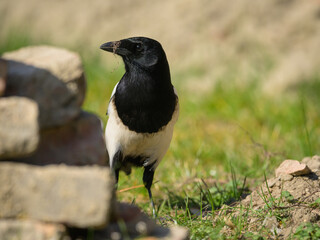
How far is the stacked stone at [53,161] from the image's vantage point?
1.94 meters

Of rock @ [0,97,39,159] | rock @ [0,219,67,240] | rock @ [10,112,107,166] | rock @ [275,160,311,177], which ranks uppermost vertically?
rock @ [0,97,39,159]

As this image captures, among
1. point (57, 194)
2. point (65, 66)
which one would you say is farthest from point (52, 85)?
point (57, 194)

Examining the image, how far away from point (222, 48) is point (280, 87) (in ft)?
3.16

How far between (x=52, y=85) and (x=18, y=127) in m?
0.28

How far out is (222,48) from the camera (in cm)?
696

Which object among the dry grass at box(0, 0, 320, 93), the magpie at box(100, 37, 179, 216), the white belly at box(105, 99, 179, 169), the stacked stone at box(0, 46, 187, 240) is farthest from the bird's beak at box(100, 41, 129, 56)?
the dry grass at box(0, 0, 320, 93)

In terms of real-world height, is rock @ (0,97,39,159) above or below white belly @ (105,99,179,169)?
above

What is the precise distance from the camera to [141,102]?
341cm

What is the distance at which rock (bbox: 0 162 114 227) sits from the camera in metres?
1.95

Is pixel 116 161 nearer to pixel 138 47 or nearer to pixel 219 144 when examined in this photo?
pixel 138 47

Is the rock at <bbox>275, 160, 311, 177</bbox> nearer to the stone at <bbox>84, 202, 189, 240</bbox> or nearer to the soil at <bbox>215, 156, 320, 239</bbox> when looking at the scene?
the soil at <bbox>215, 156, 320, 239</bbox>

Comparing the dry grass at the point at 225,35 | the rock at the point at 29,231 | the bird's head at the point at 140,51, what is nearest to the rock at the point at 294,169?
the bird's head at the point at 140,51

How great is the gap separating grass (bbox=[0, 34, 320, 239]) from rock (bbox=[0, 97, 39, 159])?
1.13m

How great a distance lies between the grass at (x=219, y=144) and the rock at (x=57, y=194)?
877 millimetres
